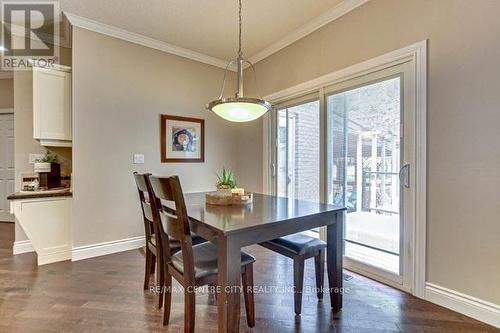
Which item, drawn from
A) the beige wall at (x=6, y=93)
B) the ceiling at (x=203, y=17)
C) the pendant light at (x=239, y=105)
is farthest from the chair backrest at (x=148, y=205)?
the beige wall at (x=6, y=93)

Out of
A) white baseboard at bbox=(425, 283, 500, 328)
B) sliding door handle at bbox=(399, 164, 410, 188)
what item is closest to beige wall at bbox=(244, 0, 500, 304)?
white baseboard at bbox=(425, 283, 500, 328)

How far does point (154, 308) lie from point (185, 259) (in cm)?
79

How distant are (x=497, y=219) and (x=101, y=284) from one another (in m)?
3.07

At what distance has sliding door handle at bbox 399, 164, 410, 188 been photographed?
2176 millimetres

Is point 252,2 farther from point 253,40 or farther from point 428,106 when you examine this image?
point 428,106

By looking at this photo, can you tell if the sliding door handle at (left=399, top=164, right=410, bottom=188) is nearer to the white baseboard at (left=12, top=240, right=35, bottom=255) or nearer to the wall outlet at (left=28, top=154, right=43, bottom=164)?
the wall outlet at (left=28, top=154, right=43, bottom=164)

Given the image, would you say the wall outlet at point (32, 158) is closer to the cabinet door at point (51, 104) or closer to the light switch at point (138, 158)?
the cabinet door at point (51, 104)

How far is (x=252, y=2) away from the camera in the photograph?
2.57m

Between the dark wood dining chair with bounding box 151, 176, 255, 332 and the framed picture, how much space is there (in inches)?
74.9

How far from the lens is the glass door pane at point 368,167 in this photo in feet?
7.60

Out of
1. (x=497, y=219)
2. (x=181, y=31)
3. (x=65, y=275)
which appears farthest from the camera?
(x=181, y=31)

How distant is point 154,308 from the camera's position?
6.40 feet

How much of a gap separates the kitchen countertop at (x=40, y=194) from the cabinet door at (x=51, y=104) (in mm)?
589

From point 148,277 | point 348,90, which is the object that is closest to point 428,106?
point 348,90
